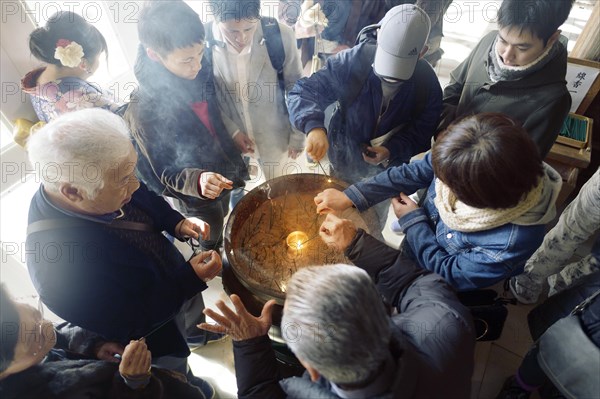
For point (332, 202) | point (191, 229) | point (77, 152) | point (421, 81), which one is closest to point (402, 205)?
point (332, 202)

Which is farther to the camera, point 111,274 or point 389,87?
point 389,87

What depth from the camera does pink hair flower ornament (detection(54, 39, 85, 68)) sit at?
222cm

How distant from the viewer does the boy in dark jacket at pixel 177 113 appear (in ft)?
5.81

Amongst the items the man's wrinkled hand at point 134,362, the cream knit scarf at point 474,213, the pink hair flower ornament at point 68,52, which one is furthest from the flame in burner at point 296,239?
the pink hair flower ornament at point 68,52

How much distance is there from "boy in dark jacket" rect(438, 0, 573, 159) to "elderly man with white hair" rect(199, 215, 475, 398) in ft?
3.80

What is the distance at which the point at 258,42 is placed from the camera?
7.38ft

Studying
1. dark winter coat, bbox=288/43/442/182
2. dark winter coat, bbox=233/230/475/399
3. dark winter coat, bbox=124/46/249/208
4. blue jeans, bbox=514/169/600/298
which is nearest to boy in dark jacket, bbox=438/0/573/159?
dark winter coat, bbox=288/43/442/182

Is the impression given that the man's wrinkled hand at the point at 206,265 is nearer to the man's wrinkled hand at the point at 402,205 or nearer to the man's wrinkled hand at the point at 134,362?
the man's wrinkled hand at the point at 134,362

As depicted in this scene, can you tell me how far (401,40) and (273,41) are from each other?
3.01 ft

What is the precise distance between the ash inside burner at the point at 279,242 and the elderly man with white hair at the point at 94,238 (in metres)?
0.32

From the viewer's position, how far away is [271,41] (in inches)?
90.6

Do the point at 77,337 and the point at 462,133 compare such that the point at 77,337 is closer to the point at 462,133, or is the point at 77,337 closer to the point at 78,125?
the point at 78,125

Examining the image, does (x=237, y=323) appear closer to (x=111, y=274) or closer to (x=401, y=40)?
(x=111, y=274)

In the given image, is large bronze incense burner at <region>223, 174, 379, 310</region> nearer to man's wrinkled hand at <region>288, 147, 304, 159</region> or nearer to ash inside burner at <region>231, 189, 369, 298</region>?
ash inside burner at <region>231, 189, 369, 298</region>
